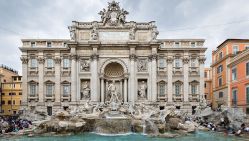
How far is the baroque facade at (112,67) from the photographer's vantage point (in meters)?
30.5

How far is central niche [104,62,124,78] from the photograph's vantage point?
104 ft

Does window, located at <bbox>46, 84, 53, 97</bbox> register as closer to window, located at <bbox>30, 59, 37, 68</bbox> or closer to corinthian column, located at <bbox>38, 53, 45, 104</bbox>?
corinthian column, located at <bbox>38, 53, 45, 104</bbox>

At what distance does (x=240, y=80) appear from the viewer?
29.1m

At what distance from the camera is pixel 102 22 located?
3123 cm

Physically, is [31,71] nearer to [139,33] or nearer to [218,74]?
[139,33]

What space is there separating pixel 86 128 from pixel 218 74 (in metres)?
25.6

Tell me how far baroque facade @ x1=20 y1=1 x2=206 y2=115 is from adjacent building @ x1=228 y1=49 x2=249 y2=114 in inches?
174

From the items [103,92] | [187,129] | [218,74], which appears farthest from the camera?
[218,74]

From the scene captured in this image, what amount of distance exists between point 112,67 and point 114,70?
535 mm

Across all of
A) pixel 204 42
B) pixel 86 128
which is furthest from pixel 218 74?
pixel 86 128

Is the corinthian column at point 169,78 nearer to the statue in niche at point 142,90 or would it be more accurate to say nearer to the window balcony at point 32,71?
the statue in niche at point 142,90

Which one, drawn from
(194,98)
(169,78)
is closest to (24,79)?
(169,78)

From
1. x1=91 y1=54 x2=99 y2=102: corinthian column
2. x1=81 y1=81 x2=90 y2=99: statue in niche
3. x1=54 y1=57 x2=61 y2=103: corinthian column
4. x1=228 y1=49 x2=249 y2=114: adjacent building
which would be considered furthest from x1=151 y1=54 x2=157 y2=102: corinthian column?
x1=54 y1=57 x2=61 y2=103: corinthian column

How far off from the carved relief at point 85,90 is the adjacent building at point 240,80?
20308mm
